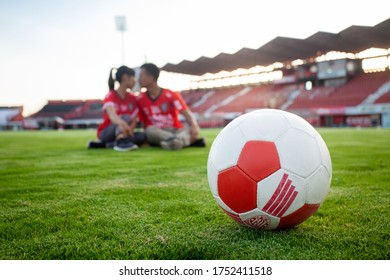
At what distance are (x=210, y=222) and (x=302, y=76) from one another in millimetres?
28668

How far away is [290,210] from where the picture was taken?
1406 mm

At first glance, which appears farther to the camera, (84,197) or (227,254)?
(84,197)

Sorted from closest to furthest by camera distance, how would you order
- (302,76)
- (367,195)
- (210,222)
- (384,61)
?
(210,222) < (367,195) < (384,61) < (302,76)

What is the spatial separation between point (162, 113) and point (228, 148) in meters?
4.67

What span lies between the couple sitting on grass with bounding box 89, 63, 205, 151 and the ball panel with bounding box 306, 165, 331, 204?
4.28 m

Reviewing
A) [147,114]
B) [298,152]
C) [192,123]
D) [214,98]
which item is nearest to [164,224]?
[298,152]

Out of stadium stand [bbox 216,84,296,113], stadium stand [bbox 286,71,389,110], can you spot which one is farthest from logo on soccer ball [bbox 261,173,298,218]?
stadium stand [bbox 216,84,296,113]

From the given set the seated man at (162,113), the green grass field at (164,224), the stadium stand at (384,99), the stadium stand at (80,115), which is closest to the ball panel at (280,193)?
the green grass field at (164,224)

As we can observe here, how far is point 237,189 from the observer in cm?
143

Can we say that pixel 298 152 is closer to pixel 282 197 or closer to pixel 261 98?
pixel 282 197

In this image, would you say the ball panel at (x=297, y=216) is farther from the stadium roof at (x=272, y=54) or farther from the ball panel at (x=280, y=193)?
the stadium roof at (x=272, y=54)
